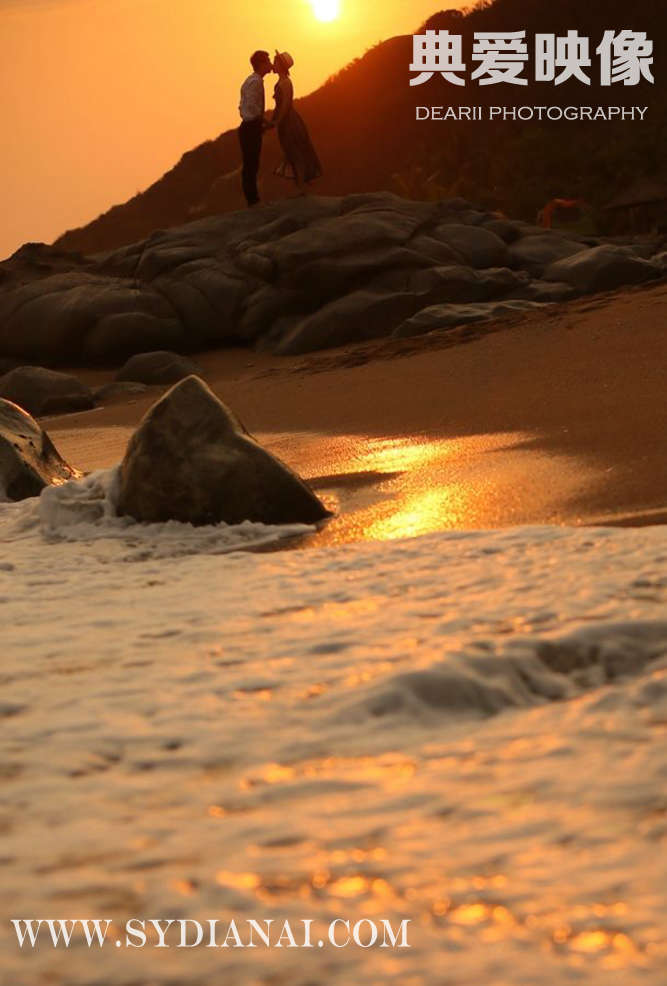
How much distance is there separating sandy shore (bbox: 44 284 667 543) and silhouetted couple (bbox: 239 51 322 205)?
398cm

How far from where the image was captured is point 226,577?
3945 mm

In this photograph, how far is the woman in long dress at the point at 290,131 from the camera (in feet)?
46.7

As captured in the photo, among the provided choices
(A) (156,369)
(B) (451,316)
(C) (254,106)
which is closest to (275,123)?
(C) (254,106)

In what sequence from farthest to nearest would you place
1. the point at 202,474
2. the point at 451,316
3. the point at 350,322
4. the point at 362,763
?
the point at 350,322 < the point at 451,316 < the point at 202,474 < the point at 362,763

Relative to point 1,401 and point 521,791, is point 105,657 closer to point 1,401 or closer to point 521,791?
point 521,791

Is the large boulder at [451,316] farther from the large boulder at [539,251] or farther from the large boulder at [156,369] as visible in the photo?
the large boulder at [539,251]

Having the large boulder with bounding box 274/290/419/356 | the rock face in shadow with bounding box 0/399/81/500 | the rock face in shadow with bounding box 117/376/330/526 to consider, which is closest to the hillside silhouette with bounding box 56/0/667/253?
the large boulder with bounding box 274/290/419/356

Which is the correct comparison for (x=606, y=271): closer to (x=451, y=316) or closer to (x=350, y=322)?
(x=350, y=322)

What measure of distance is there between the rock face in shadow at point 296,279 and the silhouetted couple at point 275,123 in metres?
0.57

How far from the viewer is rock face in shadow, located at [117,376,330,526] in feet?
15.7

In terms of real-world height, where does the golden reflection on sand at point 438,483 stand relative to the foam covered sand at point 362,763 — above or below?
above

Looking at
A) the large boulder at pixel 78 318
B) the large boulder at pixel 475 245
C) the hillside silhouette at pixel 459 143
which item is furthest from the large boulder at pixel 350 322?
the hillside silhouette at pixel 459 143

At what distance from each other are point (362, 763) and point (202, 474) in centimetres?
266

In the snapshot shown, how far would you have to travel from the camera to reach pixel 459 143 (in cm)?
3831
